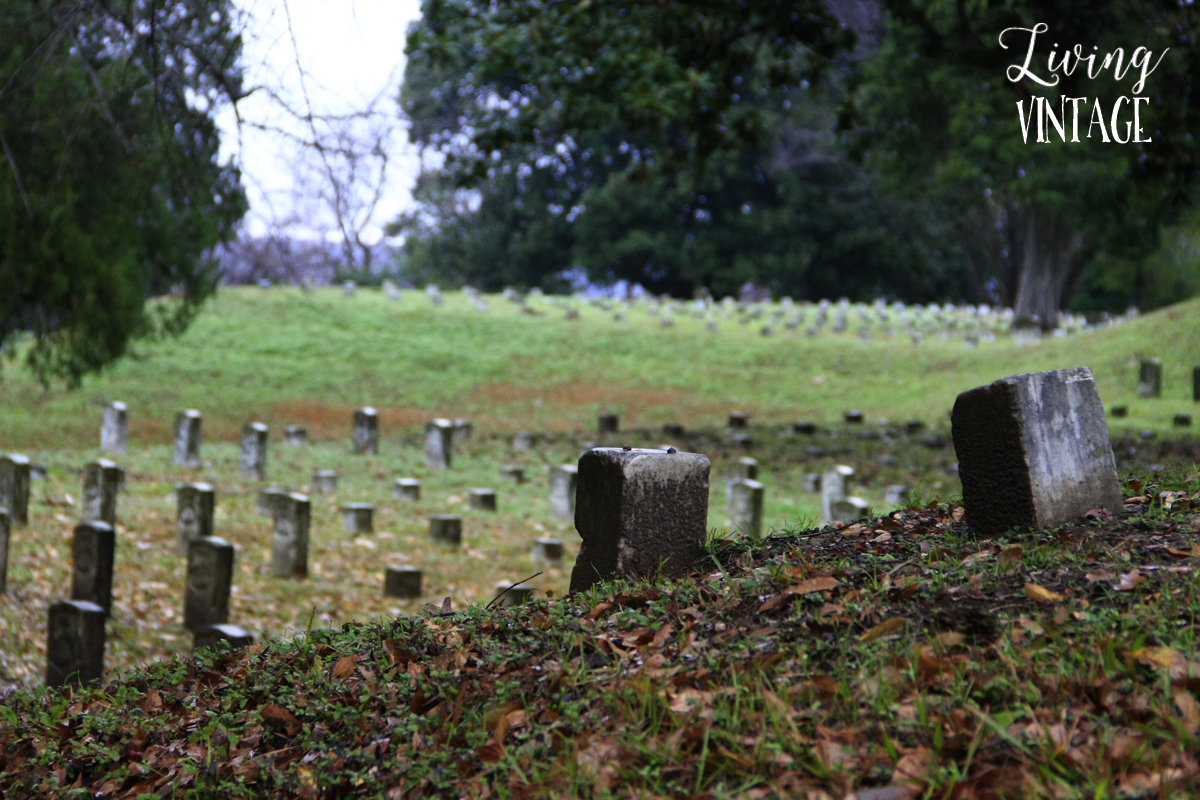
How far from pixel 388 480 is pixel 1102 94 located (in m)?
14.7

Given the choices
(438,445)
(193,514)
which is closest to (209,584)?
(193,514)

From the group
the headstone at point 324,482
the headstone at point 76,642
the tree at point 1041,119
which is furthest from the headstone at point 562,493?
the tree at point 1041,119

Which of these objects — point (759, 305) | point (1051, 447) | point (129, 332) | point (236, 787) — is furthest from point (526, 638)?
point (759, 305)

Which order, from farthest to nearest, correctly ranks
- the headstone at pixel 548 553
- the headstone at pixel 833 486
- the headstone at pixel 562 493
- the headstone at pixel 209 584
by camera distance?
the headstone at pixel 562 493 < the headstone at pixel 833 486 < the headstone at pixel 548 553 < the headstone at pixel 209 584

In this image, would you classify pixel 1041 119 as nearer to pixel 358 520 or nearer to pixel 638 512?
pixel 358 520

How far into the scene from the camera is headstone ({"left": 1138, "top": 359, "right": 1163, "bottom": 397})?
1683 centimetres

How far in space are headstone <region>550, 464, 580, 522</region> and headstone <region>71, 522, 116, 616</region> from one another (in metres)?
5.21

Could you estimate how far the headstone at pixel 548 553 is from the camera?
945 cm

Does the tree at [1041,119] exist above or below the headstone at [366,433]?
above

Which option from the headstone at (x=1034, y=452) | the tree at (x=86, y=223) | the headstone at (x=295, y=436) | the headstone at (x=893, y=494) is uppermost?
the tree at (x=86, y=223)

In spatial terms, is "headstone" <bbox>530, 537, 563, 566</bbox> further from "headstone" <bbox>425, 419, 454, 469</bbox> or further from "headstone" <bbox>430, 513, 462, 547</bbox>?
"headstone" <bbox>425, 419, 454, 469</bbox>

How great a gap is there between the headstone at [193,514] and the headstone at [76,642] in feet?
9.93

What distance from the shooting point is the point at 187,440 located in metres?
13.3

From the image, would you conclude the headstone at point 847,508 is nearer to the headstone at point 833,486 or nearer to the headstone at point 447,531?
the headstone at point 833,486
